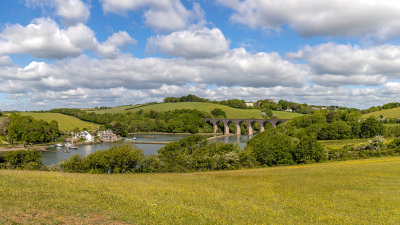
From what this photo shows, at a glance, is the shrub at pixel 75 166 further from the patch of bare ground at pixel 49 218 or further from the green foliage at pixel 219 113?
the green foliage at pixel 219 113

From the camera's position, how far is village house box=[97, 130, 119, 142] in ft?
445

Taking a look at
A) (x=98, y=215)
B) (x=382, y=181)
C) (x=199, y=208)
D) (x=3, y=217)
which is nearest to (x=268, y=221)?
(x=199, y=208)

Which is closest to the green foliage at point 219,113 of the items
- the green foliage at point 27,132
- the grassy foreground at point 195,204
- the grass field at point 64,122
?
the grass field at point 64,122

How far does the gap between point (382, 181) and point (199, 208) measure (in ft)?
68.8

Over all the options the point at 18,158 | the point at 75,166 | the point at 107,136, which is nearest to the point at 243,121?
the point at 107,136

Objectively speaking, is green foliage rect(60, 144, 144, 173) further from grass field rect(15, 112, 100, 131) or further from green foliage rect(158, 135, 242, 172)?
grass field rect(15, 112, 100, 131)

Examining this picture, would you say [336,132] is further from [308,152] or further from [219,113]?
[219,113]

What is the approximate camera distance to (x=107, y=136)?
138m

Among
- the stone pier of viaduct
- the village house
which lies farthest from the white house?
the stone pier of viaduct

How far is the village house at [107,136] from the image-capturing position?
136 m

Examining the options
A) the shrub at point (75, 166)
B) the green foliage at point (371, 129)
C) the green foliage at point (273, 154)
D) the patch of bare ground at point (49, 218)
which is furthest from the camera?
the green foliage at point (371, 129)

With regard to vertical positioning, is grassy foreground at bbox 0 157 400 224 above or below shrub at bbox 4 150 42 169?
above

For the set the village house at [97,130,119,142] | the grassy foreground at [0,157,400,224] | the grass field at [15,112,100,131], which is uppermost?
the grass field at [15,112,100,131]

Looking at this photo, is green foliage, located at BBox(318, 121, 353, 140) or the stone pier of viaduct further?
the stone pier of viaduct
